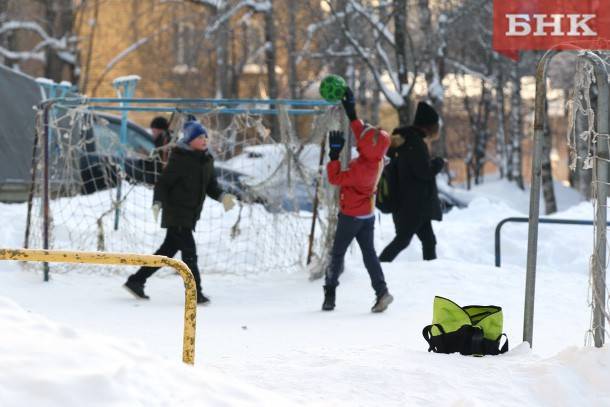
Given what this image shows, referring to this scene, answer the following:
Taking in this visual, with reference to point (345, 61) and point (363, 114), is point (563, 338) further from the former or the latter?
point (363, 114)

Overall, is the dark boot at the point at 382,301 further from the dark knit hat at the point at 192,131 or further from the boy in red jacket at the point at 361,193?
the dark knit hat at the point at 192,131

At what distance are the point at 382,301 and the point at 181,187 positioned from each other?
5.96 feet

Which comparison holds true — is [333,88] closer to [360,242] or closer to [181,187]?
[360,242]

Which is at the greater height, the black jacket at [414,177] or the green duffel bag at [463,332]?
the black jacket at [414,177]

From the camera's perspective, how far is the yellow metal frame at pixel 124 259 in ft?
14.1

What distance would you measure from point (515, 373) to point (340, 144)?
10.7ft

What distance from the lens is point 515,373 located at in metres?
5.34

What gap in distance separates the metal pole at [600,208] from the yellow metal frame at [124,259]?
6.78 ft

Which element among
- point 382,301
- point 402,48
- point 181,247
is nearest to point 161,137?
point 181,247

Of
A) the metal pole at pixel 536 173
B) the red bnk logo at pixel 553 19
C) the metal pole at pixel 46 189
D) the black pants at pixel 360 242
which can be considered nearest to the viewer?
the metal pole at pixel 536 173

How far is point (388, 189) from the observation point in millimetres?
9648

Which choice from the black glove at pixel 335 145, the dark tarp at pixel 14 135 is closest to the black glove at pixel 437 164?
the black glove at pixel 335 145

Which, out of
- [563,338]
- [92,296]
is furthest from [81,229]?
[563,338]

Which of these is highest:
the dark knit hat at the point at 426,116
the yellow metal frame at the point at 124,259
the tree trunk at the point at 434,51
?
the tree trunk at the point at 434,51
